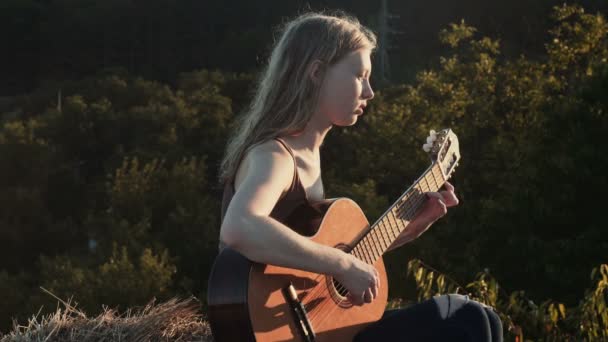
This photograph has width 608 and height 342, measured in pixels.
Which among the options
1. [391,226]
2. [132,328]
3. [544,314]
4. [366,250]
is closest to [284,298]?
[366,250]

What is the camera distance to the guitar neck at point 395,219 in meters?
3.91

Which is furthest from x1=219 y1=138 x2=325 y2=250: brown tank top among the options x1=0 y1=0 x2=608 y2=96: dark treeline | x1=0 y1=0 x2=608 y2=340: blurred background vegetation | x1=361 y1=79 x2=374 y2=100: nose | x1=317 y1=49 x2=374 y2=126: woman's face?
x1=0 y1=0 x2=608 y2=96: dark treeline

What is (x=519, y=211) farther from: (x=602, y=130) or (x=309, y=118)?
(x=309, y=118)

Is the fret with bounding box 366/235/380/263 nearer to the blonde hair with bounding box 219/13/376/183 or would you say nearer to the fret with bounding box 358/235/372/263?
the fret with bounding box 358/235/372/263

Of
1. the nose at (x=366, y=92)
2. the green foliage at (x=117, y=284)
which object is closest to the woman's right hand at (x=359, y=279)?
the nose at (x=366, y=92)

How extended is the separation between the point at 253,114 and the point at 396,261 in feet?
63.5

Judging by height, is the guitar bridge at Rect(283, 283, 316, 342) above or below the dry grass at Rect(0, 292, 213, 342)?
above

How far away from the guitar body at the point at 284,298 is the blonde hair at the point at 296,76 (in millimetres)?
302

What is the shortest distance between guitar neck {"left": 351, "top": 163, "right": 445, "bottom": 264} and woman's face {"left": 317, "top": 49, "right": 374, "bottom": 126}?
0.45 metres

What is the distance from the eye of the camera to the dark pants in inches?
141

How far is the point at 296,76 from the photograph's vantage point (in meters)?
3.76

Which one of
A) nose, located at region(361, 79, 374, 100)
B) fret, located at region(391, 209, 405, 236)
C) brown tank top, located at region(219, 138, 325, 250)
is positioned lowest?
fret, located at region(391, 209, 405, 236)

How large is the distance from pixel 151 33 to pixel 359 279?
54846mm

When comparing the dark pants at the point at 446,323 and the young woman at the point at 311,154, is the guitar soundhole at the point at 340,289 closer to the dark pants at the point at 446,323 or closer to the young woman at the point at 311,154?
the young woman at the point at 311,154
